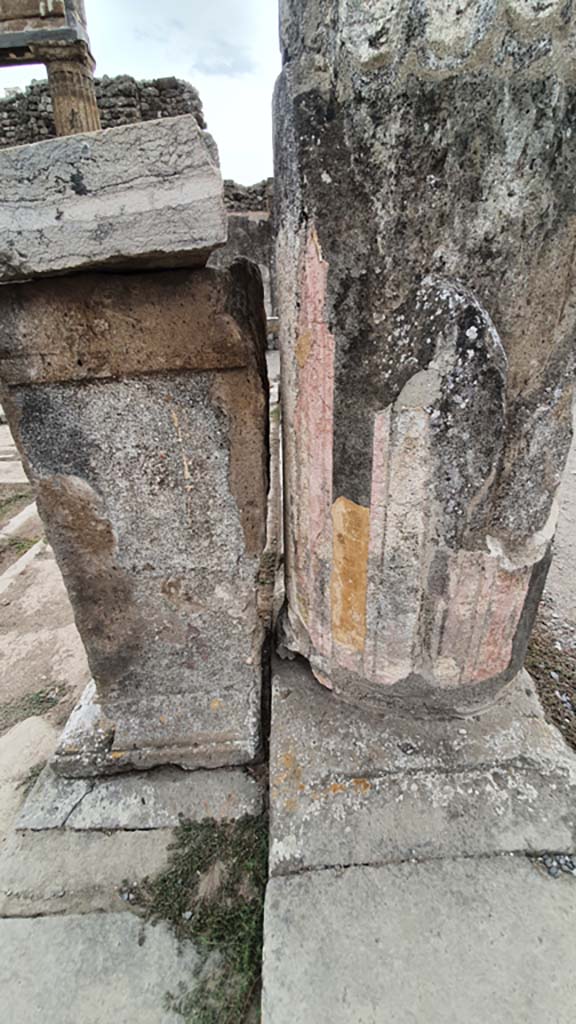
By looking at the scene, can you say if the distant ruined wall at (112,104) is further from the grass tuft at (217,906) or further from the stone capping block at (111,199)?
the grass tuft at (217,906)

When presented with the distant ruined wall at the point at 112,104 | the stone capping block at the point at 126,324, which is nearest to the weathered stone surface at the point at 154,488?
the stone capping block at the point at 126,324

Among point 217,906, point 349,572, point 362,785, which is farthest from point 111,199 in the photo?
point 217,906

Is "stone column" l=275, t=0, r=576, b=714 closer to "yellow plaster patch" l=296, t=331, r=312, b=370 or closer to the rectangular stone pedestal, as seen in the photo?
"yellow plaster patch" l=296, t=331, r=312, b=370

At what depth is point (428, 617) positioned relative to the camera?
1310mm

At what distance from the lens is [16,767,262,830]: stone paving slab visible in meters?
1.50

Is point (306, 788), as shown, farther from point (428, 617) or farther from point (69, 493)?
point (69, 493)

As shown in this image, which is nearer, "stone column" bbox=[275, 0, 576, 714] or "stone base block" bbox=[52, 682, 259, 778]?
"stone column" bbox=[275, 0, 576, 714]

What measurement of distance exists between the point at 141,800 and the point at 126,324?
1.44 metres

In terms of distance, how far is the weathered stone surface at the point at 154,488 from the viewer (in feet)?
3.62

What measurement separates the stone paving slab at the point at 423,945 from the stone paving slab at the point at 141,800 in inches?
16.7

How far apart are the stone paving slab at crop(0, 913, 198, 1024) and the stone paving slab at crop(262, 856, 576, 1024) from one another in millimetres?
360

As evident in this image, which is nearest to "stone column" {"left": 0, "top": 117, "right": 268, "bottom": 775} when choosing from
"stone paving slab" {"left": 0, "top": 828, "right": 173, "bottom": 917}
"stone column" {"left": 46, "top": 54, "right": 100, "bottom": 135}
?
"stone paving slab" {"left": 0, "top": 828, "right": 173, "bottom": 917}

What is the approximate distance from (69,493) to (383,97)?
3.66ft

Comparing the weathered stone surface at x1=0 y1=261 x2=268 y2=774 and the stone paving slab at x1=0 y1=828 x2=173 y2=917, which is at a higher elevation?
the weathered stone surface at x1=0 y1=261 x2=268 y2=774
